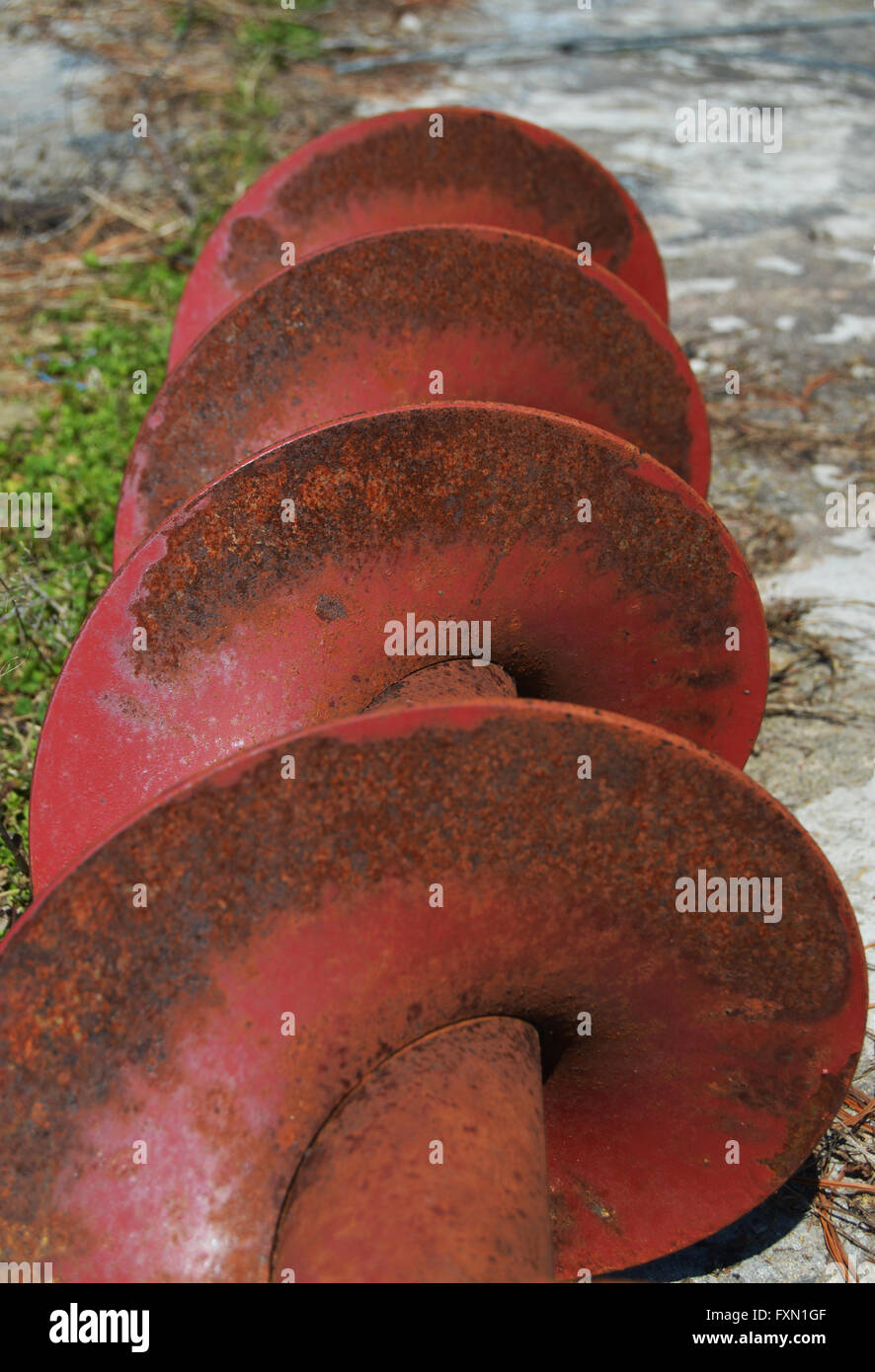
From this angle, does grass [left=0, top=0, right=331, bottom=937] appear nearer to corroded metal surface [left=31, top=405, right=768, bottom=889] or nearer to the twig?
the twig

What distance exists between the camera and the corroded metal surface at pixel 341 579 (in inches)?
74.0

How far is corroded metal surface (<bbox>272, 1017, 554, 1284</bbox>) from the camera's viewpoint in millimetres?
1327

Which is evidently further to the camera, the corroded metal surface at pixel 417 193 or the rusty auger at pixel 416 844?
the corroded metal surface at pixel 417 193

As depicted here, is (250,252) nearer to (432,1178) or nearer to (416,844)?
(416,844)

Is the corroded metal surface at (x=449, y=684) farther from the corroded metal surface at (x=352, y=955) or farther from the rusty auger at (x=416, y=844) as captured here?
the corroded metal surface at (x=352, y=955)

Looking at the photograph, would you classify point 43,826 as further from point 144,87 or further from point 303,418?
point 144,87

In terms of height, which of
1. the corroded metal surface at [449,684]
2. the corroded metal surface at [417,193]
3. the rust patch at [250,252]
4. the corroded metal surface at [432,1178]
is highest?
the corroded metal surface at [417,193]

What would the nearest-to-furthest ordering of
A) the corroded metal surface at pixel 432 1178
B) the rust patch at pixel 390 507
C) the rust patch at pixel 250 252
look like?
1. the corroded metal surface at pixel 432 1178
2. the rust patch at pixel 390 507
3. the rust patch at pixel 250 252

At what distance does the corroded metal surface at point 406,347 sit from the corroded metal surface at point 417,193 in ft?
1.64

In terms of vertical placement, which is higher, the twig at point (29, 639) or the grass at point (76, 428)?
the grass at point (76, 428)

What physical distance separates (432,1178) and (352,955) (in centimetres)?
29

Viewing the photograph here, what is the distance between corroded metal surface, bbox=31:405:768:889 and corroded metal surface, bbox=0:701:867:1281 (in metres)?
0.55

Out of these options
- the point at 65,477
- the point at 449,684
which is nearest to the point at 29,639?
the point at 65,477

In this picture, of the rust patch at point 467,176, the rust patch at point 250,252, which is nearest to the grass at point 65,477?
the rust patch at point 250,252
